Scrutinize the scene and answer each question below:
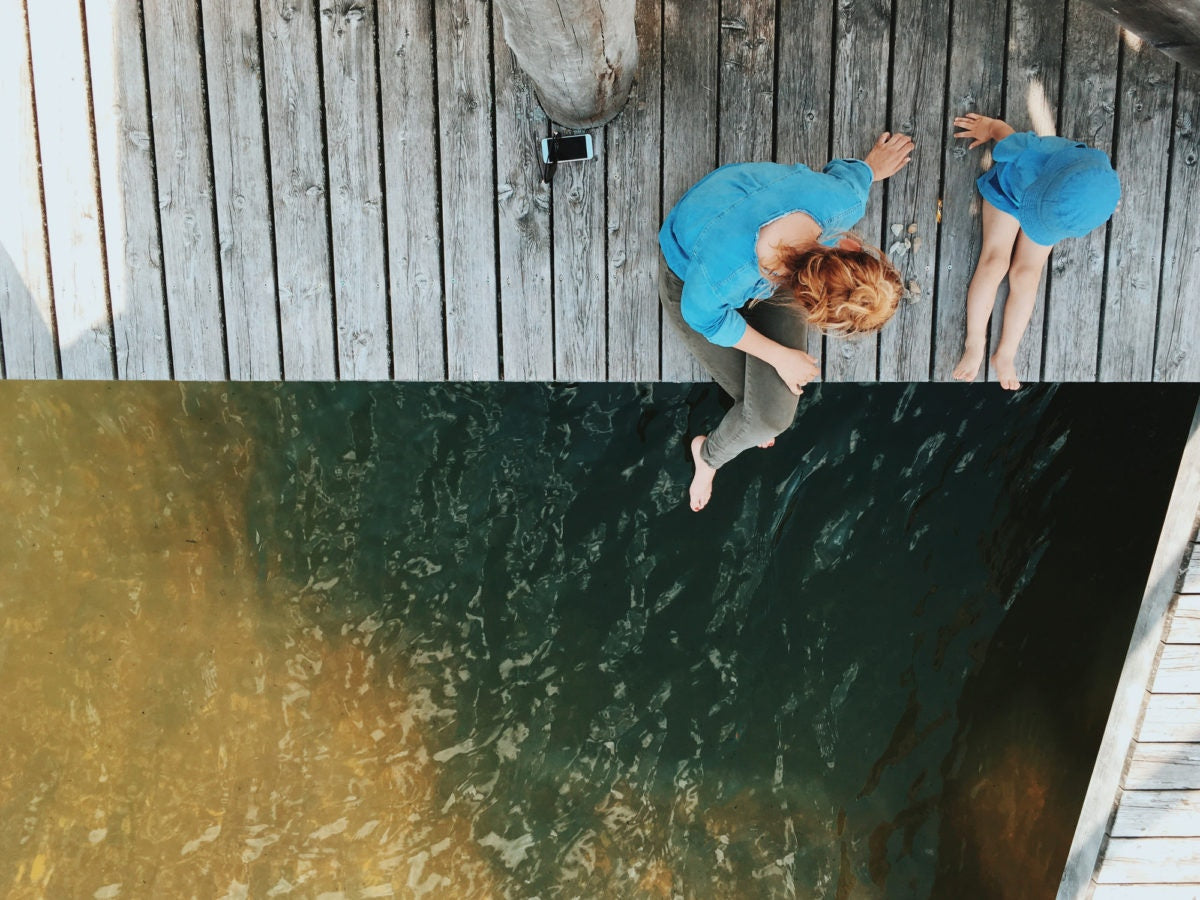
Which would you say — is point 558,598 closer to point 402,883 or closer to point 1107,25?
point 402,883

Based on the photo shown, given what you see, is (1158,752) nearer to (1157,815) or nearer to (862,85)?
(1157,815)

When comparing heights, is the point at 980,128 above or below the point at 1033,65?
below

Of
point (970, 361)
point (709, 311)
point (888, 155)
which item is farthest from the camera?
point (970, 361)

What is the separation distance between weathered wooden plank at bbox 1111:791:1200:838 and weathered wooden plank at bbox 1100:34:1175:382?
1707mm

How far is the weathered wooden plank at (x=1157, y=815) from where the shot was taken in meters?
3.40

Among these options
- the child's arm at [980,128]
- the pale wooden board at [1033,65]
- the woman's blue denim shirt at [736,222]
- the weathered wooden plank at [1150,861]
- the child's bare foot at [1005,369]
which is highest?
the pale wooden board at [1033,65]

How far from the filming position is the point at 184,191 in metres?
2.78

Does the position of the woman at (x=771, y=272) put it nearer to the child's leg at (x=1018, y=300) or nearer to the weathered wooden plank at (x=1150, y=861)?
the child's leg at (x=1018, y=300)

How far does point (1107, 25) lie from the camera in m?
2.76

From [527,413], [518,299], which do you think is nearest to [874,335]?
[518,299]

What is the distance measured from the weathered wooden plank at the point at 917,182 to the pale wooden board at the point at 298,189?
1.85 metres

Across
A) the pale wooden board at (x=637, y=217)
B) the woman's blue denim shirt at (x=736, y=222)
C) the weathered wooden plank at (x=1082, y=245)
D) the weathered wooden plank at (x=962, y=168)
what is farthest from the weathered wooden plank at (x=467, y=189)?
the weathered wooden plank at (x=1082, y=245)

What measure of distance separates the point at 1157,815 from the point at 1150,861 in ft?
0.70

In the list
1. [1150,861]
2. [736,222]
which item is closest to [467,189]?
[736,222]
